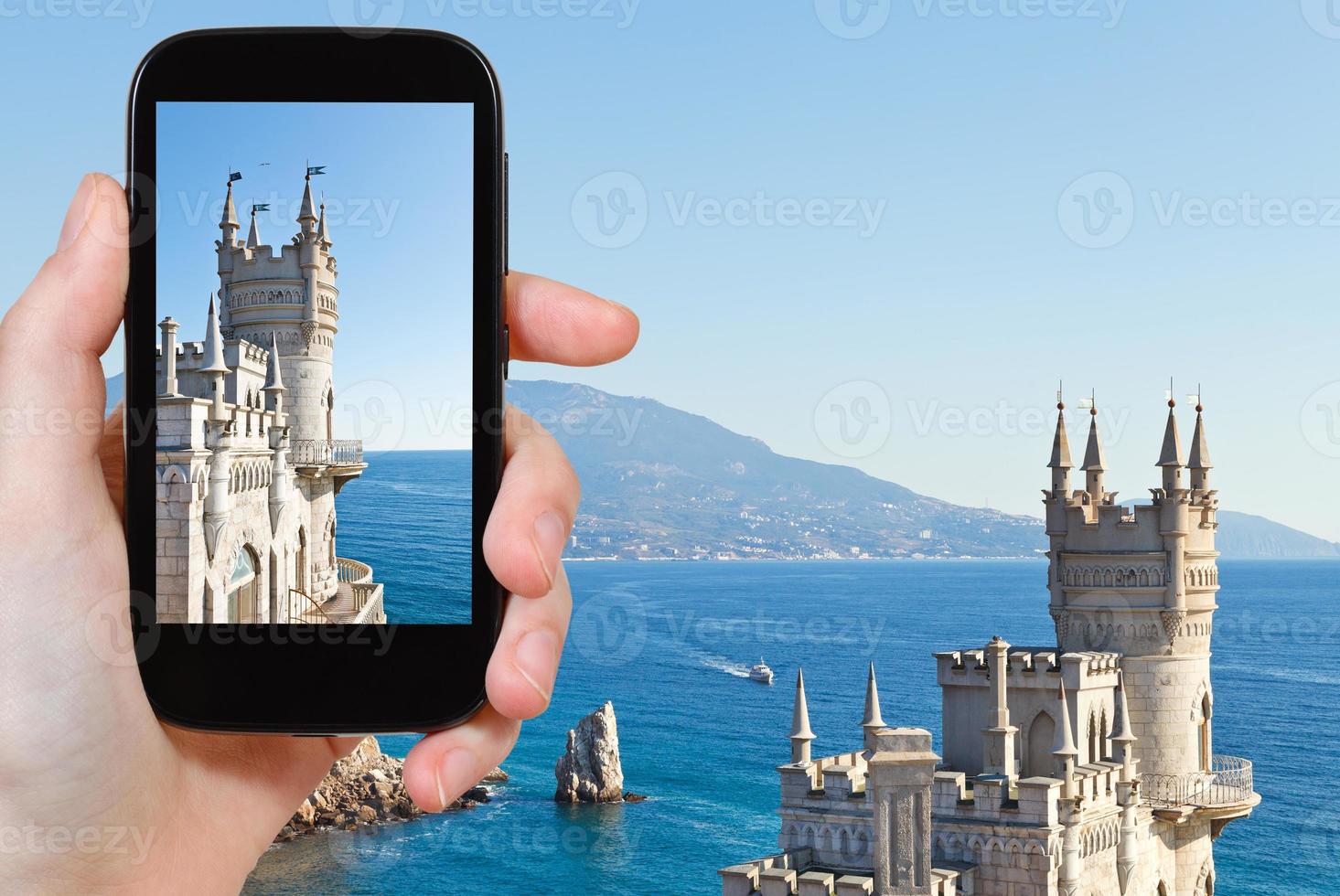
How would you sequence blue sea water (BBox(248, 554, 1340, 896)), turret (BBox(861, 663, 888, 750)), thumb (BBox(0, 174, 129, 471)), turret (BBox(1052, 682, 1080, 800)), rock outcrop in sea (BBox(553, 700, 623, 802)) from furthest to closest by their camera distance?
rock outcrop in sea (BBox(553, 700, 623, 802)) → blue sea water (BBox(248, 554, 1340, 896)) → turret (BBox(1052, 682, 1080, 800)) → turret (BBox(861, 663, 888, 750)) → thumb (BBox(0, 174, 129, 471))

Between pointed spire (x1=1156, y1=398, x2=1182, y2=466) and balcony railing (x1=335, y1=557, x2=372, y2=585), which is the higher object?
pointed spire (x1=1156, y1=398, x2=1182, y2=466)

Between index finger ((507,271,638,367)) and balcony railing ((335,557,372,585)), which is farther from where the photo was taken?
index finger ((507,271,638,367))

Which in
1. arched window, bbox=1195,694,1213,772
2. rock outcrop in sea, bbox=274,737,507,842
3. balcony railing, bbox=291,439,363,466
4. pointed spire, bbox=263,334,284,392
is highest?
pointed spire, bbox=263,334,284,392

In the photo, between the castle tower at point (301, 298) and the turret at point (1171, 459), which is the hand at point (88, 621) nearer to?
the castle tower at point (301, 298)

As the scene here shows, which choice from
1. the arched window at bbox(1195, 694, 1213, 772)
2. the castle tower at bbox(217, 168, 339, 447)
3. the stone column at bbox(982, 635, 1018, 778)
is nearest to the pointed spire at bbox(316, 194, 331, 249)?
the castle tower at bbox(217, 168, 339, 447)

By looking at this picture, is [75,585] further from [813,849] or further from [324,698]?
[813,849]

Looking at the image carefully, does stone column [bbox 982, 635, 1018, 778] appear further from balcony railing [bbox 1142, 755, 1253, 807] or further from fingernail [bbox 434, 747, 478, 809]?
fingernail [bbox 434, 747, 478, 809]

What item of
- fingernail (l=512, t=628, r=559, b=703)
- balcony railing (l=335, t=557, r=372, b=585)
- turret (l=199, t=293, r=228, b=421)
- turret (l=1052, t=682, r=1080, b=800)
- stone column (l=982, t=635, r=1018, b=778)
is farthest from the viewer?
stone column (l=982, t=635, r=1018, b=778)
